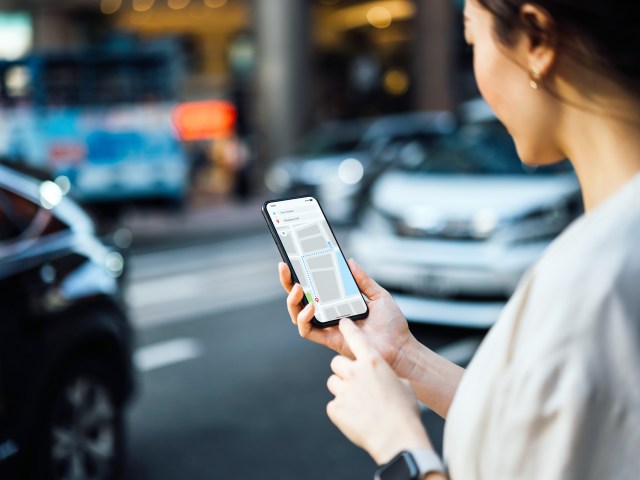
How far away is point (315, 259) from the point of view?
1629 mm

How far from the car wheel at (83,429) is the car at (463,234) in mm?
2883

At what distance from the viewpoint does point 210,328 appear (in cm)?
754

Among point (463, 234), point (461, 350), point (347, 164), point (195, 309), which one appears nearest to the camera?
point (461, 350)

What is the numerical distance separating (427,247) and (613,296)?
562cm

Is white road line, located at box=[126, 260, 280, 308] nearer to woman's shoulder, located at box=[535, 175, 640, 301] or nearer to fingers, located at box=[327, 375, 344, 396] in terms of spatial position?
fingers, located at box=[327, 375, 344, 396]

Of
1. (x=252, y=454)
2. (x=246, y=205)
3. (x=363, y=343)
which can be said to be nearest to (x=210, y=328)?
(x=252, y=454)

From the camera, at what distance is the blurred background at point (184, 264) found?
372 cm

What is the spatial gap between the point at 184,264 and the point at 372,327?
33.1 feet

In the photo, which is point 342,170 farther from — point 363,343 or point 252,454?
point 363,343

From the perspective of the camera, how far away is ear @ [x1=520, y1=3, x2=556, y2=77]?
1.09m

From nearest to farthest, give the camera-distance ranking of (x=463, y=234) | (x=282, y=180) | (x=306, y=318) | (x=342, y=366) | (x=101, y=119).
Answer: (x=342, y=366)
(x=306, y=318)
(x=463, y=234)
(x=101, y=119)
(x=282, y=180)

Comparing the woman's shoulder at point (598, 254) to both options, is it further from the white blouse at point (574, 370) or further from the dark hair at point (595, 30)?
the dark hair at point (595, 30)

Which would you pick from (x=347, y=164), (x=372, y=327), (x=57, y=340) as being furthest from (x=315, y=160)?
(x=372, y=327)

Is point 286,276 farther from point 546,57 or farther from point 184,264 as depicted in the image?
point 184,264
